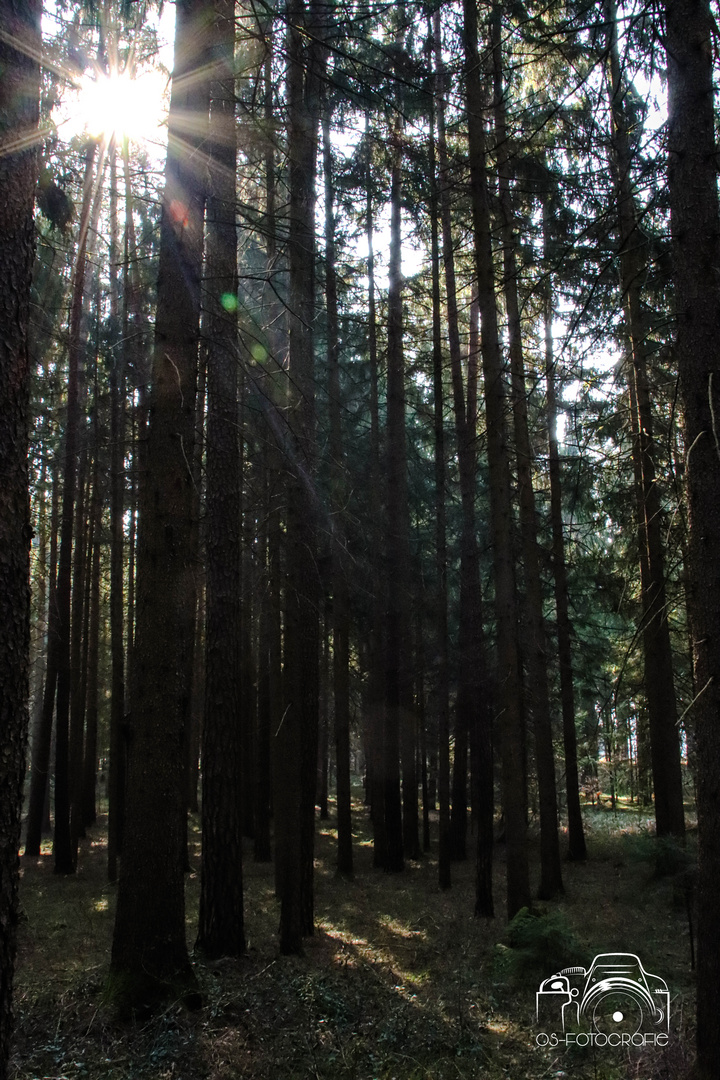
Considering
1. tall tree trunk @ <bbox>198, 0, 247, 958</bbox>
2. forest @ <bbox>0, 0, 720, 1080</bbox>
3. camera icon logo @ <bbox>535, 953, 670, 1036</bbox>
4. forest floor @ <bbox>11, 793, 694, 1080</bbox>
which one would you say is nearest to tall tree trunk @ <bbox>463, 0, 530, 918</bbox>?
forest @ <bbox>0, 0, 720, 1080</bbox>

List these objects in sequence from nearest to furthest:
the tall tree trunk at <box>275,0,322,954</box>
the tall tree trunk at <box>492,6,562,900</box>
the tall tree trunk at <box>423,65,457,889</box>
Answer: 1. the tall tree trunk at <box>275,0,322,954</box>
2. the tall tree trunk at <box>492,6,562,900</box>
3. the tall tree trunk at <box>423,65,457,889</box>

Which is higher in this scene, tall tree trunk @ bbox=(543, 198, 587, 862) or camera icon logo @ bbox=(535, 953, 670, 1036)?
tall tree trunk @ bbox=(543, 198, 587, 862)

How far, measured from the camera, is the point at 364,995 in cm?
690

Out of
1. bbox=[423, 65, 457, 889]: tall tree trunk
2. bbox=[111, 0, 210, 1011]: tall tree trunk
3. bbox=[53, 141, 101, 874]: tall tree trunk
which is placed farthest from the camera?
bbox=[53, 141, 101, 874]: tall tree trunk

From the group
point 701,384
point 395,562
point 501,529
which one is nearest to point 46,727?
point 395,562

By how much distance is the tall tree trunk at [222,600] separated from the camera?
7633mm

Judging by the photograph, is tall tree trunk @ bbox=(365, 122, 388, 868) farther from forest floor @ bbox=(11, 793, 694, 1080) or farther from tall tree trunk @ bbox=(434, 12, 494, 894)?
forest floor @ bbox=(11, 793, 694, 1080)

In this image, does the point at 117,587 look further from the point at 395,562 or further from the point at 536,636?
the point at 536,636

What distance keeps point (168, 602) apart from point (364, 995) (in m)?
4.23

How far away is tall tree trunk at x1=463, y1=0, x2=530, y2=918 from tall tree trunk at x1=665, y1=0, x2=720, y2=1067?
450cm

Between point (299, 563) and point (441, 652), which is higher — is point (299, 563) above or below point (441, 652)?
above

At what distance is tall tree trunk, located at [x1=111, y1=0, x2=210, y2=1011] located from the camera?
Result: 18.8 feet

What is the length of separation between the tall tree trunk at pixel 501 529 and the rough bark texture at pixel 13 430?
6.88 meters

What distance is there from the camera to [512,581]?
10008mm
